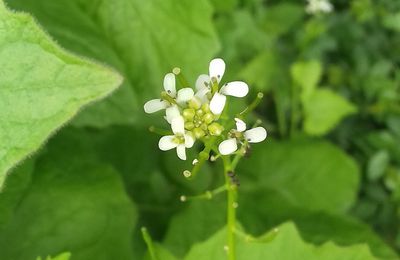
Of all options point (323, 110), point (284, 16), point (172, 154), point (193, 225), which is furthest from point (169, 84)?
point (284, 16)

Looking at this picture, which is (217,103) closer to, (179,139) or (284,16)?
(179,139)

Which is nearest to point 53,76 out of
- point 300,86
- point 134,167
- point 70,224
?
point 70,224

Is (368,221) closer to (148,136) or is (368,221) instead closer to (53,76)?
(148,136)

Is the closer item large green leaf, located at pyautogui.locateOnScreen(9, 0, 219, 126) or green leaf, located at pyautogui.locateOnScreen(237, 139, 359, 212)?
large green leaf, located at pyautogui.locateOnScreen(9, 0, 219, 126)

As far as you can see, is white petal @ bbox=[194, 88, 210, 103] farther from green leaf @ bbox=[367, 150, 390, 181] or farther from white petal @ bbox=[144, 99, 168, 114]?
green leaf @ bbox=[367, 150, 390, 181]

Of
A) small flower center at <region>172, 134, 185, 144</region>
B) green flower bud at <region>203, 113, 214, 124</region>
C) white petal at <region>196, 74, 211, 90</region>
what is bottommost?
small flower center at <region>172, 134, 185, 144</region>

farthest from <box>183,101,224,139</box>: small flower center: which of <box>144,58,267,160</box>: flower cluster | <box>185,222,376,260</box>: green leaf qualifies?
<box>185,222,376,260</box>: green leaf

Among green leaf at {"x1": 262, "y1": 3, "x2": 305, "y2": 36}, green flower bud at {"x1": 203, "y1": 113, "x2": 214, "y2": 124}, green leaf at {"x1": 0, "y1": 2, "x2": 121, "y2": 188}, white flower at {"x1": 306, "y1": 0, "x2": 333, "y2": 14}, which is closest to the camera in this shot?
green leaf at {"x1": 0, "y1": 2, "x2": 121, "y2": 188}
